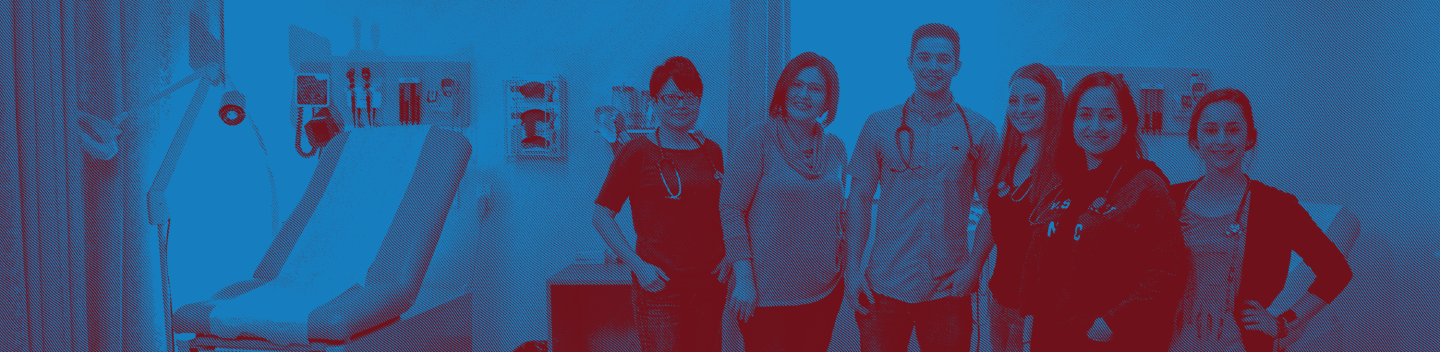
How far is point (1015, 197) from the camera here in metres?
2.04

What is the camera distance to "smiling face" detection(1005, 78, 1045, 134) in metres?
2.12

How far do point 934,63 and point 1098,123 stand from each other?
1.41 ft

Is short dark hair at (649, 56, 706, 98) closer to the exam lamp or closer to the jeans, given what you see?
the jeans

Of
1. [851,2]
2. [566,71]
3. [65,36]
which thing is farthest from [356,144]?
[851,2]

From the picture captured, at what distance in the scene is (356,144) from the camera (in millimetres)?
2938

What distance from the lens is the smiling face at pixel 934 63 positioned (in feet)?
6.83

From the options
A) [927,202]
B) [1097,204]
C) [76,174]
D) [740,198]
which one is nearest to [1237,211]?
[1097,204]

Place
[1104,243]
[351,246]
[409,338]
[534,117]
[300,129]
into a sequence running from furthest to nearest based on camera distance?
[300,129]
[534,117]
[351,246]
[409,338]
[1104,243]

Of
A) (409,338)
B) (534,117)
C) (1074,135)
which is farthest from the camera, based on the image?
(534,117)

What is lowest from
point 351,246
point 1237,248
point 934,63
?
point 351,246

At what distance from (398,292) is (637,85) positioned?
3.56ft

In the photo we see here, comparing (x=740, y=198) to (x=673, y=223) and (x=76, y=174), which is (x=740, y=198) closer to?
(x=673, y=223)

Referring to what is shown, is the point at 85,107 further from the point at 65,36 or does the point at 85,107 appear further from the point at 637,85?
the point at 637,85

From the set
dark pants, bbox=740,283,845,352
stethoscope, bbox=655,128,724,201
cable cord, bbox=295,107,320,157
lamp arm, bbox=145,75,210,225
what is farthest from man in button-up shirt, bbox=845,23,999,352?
cable cord, bbox=295,107,320,157
